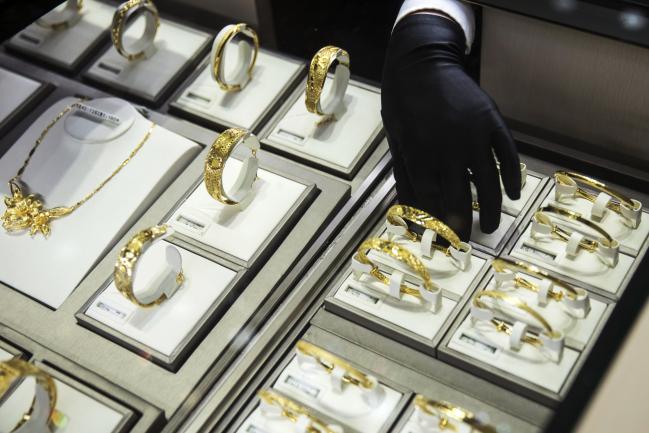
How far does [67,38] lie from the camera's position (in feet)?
6.37

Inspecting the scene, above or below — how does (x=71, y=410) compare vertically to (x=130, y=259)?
below

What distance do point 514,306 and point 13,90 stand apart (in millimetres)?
1082

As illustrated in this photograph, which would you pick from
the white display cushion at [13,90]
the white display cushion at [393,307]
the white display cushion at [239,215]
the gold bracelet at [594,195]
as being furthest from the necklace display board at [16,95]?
the gold bracelet at [594,195]

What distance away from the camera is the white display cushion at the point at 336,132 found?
164 centimetres

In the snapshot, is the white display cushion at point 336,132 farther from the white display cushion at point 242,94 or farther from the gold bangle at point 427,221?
the gold bangle at point 427,221

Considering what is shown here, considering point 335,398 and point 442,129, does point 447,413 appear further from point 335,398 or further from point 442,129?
point 442,129

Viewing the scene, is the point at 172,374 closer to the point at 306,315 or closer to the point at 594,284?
the point at 306,315

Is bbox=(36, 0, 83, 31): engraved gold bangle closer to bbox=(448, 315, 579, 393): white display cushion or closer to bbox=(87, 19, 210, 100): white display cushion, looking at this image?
bbox=(87, 19, 210, 100): white display cushion

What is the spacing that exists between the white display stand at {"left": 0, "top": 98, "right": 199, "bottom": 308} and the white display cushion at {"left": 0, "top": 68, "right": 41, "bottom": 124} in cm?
8

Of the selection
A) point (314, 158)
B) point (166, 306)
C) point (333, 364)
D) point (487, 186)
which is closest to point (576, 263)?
point (487, 186)

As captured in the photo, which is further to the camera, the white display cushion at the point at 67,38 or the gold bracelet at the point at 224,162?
the white display cushion at the point at 67,38

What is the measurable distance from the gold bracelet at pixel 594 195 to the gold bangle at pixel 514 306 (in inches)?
8.7

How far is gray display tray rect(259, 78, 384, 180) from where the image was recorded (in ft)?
5.30

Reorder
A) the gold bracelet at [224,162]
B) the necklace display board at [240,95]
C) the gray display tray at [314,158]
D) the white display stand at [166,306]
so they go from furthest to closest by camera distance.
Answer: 1. the necklace display board at [240,95]
2. the gray display tray at [314,158]
3. the gold bracelet at [224,162]
4. the white display stand at [166,306]
